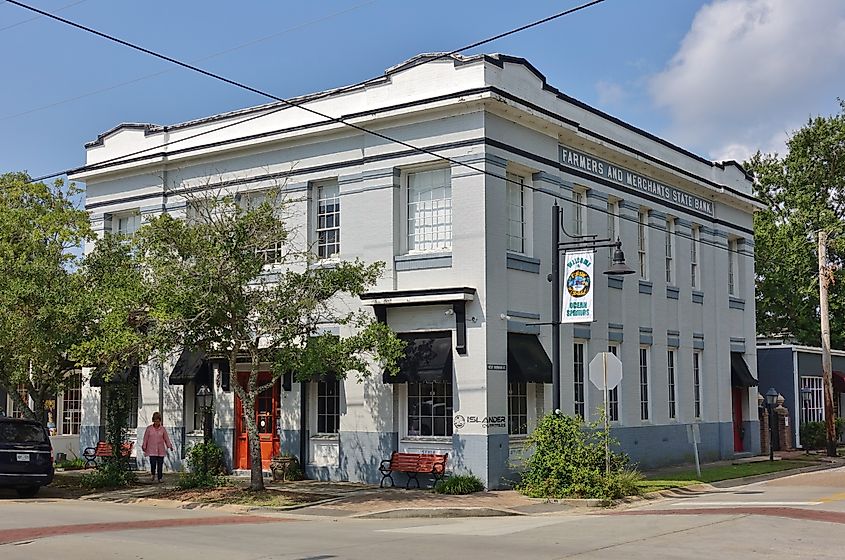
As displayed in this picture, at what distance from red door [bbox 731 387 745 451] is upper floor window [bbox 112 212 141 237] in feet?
66.3

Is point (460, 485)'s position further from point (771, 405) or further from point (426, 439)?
point (771, 405)

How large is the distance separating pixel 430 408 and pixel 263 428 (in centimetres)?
522

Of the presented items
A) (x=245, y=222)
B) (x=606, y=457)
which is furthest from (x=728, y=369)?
(x=245, y=222)

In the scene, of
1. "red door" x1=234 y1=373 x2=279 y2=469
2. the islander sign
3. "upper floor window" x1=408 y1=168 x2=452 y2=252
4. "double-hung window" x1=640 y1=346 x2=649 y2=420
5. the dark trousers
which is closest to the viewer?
the islander sign

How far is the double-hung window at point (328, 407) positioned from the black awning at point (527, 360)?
4.49 m

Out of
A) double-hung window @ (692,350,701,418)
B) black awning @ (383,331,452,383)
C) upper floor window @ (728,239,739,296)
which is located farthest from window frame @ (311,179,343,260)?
upper floor window @ (728,239,739,296)

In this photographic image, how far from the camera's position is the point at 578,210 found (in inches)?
1053

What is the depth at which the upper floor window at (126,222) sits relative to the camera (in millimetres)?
29719

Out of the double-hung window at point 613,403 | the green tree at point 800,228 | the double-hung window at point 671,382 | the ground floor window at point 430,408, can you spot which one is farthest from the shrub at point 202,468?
the green tree at point 800,228

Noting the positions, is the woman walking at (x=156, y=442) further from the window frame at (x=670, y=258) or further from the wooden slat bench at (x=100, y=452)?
the window frame at (x=670, y=258)

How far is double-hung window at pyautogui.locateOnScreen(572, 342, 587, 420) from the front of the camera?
85.4ft

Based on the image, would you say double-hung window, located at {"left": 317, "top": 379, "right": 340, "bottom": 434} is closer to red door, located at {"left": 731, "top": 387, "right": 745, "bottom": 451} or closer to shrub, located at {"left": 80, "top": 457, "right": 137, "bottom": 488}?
shrub, located at {"left": 80, "top": 457, "right": 137, "bottom": 488}

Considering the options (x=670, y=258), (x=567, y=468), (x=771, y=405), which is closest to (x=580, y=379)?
(x=567, y=468)

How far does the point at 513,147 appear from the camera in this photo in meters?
23.8
